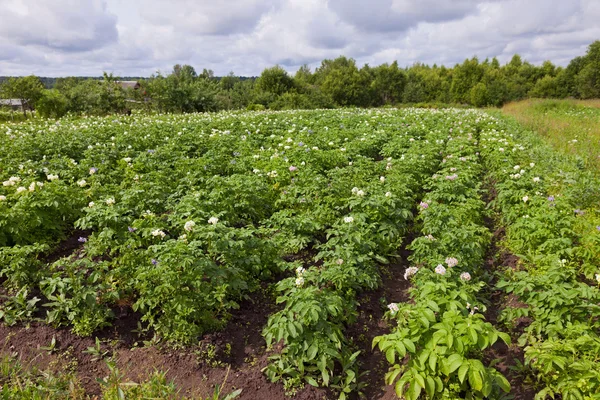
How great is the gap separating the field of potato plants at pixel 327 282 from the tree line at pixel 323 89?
77.5 feet

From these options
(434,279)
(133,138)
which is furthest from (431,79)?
(434,279)

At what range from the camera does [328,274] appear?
395 centimetres

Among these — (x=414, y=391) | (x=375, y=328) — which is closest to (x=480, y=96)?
(x=375, y=328)

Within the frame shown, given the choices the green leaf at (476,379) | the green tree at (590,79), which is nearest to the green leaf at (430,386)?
the green leaf at (476,379)

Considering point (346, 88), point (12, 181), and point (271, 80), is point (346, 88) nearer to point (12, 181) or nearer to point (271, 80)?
point (271, 80)

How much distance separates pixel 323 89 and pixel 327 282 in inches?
2079

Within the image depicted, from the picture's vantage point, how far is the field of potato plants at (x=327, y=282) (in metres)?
3.05

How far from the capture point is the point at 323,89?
54062mm

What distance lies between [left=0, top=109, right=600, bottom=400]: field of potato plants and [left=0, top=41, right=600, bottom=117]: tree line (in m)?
23.6

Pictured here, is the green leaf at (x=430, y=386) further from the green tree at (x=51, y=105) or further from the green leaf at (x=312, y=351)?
the green tree at (x=51, y=105)

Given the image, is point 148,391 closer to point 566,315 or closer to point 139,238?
point 139,238

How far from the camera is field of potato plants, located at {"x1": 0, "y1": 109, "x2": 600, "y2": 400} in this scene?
120 inches

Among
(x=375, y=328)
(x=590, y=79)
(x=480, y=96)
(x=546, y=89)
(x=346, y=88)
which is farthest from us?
(x=346, y=88)

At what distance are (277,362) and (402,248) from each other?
3.33 meters
